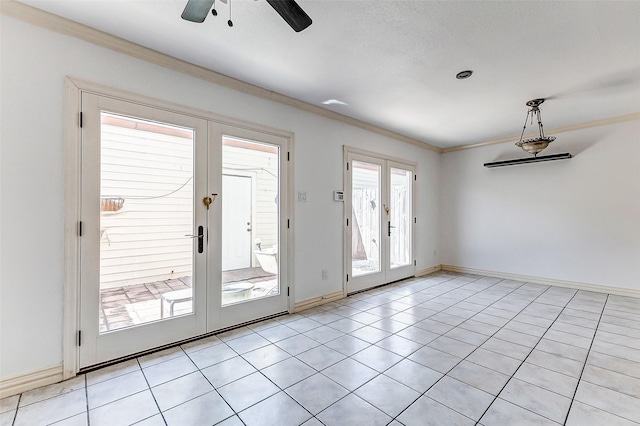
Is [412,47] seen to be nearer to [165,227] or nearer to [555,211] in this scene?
[165,227]

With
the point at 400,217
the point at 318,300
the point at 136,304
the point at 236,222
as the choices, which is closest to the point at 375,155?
the point at 400,217

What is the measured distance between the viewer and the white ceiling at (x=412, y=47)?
2.05 meters

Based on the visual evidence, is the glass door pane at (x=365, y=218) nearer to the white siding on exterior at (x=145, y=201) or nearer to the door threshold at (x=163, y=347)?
the door threshold at (x=163, y=347)

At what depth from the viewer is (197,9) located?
5.35 feet

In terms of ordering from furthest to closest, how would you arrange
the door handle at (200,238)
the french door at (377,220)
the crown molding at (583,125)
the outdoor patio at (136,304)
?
1. the french door at (377,220)
2. the crown molding at (583,125)
3. the door handle at (200,238)
4. the outdoor patio at (136,304)

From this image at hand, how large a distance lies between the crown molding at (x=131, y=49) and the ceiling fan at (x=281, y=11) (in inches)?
45.4

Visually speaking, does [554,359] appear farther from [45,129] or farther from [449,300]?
[45,129]

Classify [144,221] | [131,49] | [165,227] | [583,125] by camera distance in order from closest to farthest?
[131,49] → [144,221] → [165,227] → [583,125]

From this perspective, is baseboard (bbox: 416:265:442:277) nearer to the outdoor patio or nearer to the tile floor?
the tile floor

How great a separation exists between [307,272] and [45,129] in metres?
2.85

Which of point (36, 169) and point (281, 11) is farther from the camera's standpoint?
point (36, 169)

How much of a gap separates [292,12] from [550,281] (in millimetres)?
5725

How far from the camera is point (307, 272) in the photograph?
378 centimetres

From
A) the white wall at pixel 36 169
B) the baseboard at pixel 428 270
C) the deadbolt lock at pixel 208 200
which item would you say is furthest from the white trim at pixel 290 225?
the baseboard at pixel 428 270
